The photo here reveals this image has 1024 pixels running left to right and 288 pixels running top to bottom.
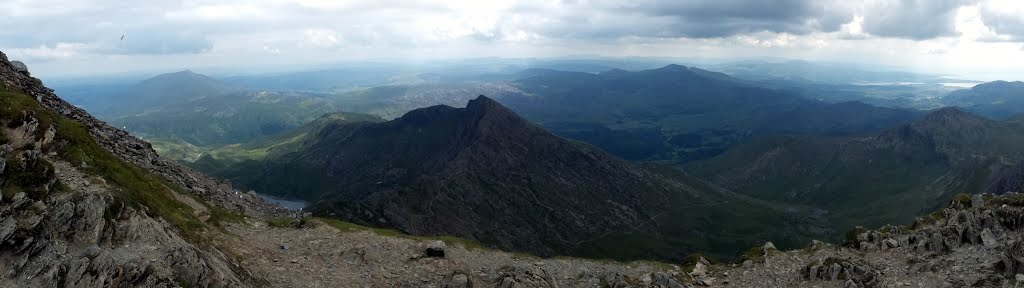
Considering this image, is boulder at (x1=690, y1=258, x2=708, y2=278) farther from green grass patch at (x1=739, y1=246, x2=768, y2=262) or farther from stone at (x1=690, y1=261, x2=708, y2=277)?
green grass patch at (x1=739, y1=246, x2=768, y2=262)

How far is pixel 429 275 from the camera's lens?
44.5 metres

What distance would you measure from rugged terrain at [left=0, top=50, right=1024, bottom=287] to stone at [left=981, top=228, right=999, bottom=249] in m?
0.13

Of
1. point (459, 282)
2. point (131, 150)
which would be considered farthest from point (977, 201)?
point (131, 150)

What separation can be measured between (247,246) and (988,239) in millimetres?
64782

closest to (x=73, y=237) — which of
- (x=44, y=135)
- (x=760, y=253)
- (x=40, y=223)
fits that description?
(x=40, y=223)

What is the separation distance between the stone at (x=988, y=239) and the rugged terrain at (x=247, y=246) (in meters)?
0.13

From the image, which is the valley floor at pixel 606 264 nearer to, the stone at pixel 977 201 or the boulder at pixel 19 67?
the stone at pixel 977 201

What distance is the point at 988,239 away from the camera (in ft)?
157

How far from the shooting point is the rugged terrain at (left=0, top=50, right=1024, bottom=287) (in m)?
30.8

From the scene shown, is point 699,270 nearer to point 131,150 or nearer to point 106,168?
point 106,168

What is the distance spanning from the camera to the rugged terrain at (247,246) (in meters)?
30.8

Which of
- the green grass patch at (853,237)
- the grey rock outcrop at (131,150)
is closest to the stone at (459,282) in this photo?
the grey rock outcrop at (131,150)

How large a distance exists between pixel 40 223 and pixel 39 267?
3.27 meters

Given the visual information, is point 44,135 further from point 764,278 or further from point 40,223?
point 764,278
